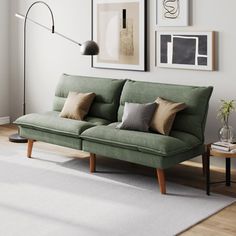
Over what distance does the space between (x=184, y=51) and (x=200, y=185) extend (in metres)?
1.34

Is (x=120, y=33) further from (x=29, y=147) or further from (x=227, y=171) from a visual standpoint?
A: (x=227, y=171)

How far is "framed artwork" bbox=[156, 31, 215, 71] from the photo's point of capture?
4945 millimetres

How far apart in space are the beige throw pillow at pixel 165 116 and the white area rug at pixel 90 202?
0.47m

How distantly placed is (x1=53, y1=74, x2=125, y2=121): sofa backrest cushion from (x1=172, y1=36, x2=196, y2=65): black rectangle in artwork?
584 mm

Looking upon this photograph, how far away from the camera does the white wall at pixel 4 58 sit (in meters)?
6.87

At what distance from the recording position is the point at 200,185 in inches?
179

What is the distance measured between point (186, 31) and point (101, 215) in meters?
2.13

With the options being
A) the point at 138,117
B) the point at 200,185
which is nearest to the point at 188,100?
the point at 138,117

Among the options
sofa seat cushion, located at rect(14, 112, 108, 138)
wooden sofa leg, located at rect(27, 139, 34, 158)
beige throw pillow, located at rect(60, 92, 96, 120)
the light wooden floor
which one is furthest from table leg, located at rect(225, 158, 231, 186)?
wooden sofa leg, located at rect(27, 139, 34, 158)

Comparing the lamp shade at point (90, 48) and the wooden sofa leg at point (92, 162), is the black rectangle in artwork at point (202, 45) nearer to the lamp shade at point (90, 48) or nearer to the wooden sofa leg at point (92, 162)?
the lamp shade at point (90, 48)

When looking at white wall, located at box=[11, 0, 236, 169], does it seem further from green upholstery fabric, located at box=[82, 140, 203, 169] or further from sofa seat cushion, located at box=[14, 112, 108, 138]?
sofa seat cushion, located at box=[14, 112, 108, 138]

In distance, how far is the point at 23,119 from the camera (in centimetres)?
532

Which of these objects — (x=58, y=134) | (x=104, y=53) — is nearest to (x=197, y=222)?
(x=58, y=134)

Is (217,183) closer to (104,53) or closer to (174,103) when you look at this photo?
(174,103)
